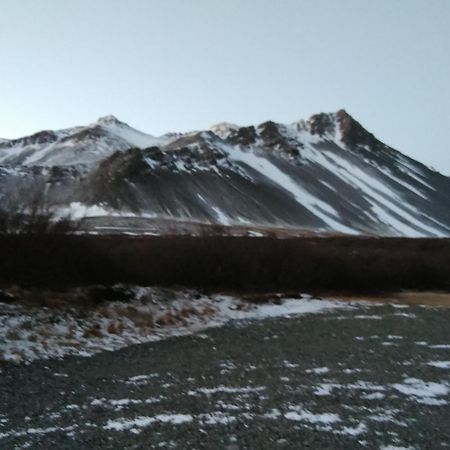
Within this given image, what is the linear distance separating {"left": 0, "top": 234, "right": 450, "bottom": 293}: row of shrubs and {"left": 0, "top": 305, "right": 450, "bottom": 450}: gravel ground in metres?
7.28

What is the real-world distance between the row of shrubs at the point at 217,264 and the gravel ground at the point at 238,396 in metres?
7.28

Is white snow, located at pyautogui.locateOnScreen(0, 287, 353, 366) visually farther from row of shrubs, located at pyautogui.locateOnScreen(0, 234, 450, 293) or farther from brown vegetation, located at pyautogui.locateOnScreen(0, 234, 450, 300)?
row of shrubs, located at pyautogui.locateOnScreen(0, 234, 450, 293)

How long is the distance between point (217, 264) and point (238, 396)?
2140 centimetres

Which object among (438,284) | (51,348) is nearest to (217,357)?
(51,348)

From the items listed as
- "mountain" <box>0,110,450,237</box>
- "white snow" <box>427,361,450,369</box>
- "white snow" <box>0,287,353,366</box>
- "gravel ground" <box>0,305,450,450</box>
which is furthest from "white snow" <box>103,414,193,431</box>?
"mountain" <box>0,110,450,237</box>

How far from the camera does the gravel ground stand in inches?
310

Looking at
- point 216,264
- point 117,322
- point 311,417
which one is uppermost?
point 216,264

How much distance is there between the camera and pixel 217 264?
31.6m

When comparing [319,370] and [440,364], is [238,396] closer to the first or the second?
[319,370]

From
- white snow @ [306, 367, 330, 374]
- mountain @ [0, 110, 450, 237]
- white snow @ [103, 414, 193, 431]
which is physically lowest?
white snow @ [103, 414, 193, 431]

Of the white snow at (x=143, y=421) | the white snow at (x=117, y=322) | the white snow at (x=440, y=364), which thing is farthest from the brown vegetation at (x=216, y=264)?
the white snow at (x=440, y=364)

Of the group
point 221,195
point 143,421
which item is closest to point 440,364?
point 143,421

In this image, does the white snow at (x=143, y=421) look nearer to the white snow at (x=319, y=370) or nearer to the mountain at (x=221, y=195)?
the white snow at (x=319, y=370)

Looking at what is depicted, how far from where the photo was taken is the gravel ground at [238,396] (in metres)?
7.88
